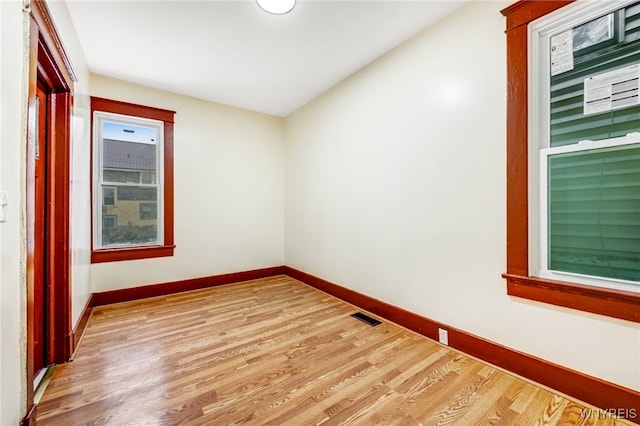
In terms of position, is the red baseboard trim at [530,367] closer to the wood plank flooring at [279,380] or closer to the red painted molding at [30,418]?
the wood plank flooring at [279,380]

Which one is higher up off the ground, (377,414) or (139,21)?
(139,21)

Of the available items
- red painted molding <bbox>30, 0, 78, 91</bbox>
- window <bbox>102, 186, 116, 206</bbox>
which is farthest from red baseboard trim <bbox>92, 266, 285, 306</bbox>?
red painted molding <bbox>30, 0, 78, 91</bbox>

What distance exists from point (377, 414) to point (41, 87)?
3.04 metres

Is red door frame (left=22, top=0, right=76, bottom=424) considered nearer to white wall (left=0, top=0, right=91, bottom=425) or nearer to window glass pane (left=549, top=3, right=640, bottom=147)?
white wall (left=0, top=0, right=91, bottom=425)

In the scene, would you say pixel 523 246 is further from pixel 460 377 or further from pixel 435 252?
pixel 460 377

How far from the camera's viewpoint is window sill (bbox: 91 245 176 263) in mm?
3031

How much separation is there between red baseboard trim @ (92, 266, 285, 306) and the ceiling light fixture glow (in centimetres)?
321

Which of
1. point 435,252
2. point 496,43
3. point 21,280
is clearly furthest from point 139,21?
point 435,252

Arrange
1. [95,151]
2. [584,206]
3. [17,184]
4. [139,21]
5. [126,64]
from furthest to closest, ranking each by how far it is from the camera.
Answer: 1. [95,151]
2. [126,64]
3. [139,21]
4. [584,206]
5. [17,184]

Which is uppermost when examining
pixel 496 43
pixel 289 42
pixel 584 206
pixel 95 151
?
pixel 289 42

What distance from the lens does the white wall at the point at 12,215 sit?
1093 millimetres

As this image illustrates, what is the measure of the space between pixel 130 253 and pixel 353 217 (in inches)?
107

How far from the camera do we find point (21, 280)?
1.25 metres

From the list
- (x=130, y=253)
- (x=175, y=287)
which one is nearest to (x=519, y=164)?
(x=175, y=287)
